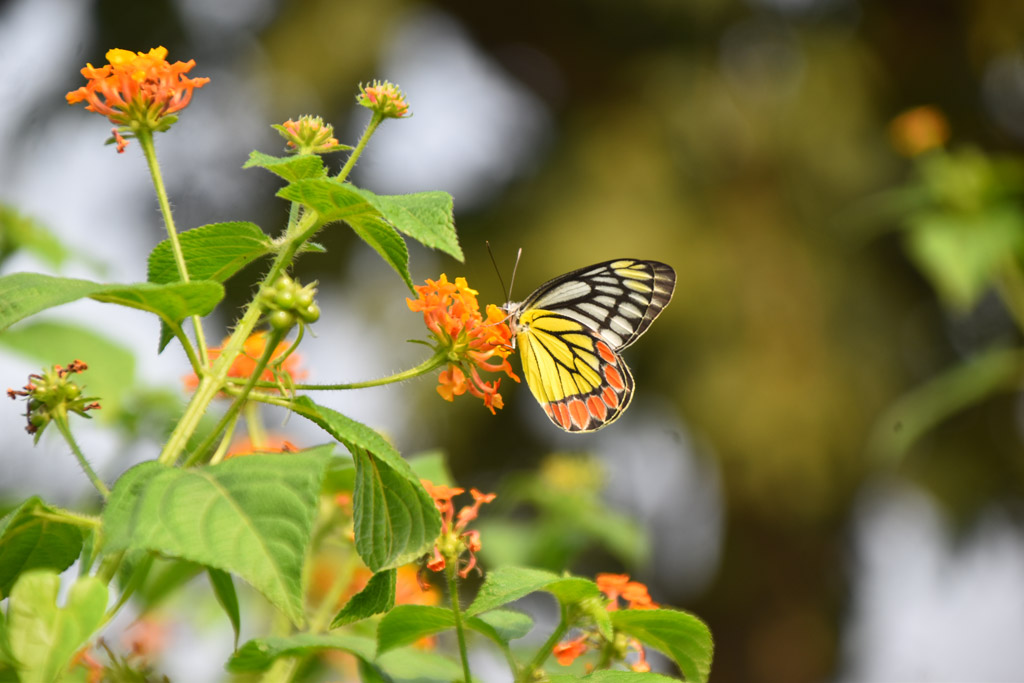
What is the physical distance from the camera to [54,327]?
227cm

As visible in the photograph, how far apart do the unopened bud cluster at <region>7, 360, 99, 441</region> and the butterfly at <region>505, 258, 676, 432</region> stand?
1167mm

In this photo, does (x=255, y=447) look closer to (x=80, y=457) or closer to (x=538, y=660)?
(x=80, y=457)

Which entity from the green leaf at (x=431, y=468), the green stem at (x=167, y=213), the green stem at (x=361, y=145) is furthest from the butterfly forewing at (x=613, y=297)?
the green stem at (x=167, y=213)

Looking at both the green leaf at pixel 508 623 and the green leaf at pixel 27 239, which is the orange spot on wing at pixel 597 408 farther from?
the green leaf at pixel 27 239

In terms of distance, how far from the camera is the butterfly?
7.55ft

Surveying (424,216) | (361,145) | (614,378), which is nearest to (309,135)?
(361,145)

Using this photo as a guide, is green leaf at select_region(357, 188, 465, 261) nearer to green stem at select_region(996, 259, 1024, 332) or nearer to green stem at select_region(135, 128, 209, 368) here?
green stem at select_region(135, 128, 209, 368)

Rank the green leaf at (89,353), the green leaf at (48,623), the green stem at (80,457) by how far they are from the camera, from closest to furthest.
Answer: the green leaf at (48,623) → the green stem at (80,457) → the green leaf at (89,353)

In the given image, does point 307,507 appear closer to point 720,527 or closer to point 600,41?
point 720,527

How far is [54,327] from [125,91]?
1234 millimetres

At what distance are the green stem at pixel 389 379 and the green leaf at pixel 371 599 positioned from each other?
0.23m

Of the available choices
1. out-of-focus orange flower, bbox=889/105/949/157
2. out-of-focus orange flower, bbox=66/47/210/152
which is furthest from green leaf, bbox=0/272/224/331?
out-of-focus orange flower, bbox=889/105/949/157

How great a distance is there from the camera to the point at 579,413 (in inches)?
93.4

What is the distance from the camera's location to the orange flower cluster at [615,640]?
132cm
